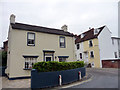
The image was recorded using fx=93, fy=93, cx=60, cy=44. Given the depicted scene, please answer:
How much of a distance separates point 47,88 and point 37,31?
8.69m

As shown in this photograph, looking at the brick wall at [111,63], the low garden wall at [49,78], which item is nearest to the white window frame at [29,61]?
the low garden wall at [49,78]

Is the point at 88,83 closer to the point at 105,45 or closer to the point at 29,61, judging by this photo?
the point at 29,61

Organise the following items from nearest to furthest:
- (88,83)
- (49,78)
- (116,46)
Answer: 1. (49,78)
2. (88,83)
3. (116,46)

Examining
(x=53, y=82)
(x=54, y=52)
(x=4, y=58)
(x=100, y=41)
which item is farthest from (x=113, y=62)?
(x=4, y=58)

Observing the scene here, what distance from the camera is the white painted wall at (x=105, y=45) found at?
72.7 ft

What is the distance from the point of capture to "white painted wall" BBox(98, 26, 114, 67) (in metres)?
22.2

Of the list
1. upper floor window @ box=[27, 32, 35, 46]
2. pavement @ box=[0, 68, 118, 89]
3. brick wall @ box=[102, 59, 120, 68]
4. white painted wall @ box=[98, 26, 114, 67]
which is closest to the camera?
pavement @ box=[0, 68, 118, 89]

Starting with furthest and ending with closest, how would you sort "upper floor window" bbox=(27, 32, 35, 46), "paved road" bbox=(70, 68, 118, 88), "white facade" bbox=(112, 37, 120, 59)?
"white facade" bbox=(112, 37, 120, 59), "upper floor window" bbox=(27, 32, 35, 46), "paved road" bbox=(70, 68, 118, 88)

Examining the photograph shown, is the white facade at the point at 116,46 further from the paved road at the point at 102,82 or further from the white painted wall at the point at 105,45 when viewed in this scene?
the paved road at the point at 102,82

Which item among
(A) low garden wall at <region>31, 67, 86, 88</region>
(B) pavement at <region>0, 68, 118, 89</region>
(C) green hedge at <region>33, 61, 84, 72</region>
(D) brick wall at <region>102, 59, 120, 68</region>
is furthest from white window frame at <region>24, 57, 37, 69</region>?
(D) brick wall at <region>102, 59, 120, 68</region>

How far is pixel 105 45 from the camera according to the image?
75.2ft

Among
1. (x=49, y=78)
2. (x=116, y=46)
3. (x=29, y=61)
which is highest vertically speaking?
(x=116, y=46)

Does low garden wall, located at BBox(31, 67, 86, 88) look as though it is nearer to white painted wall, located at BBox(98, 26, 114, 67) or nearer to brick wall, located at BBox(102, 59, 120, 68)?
brick wall, located at BBox(102, 59, 120, 68)

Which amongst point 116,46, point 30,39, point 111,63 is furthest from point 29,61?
point 116,46
